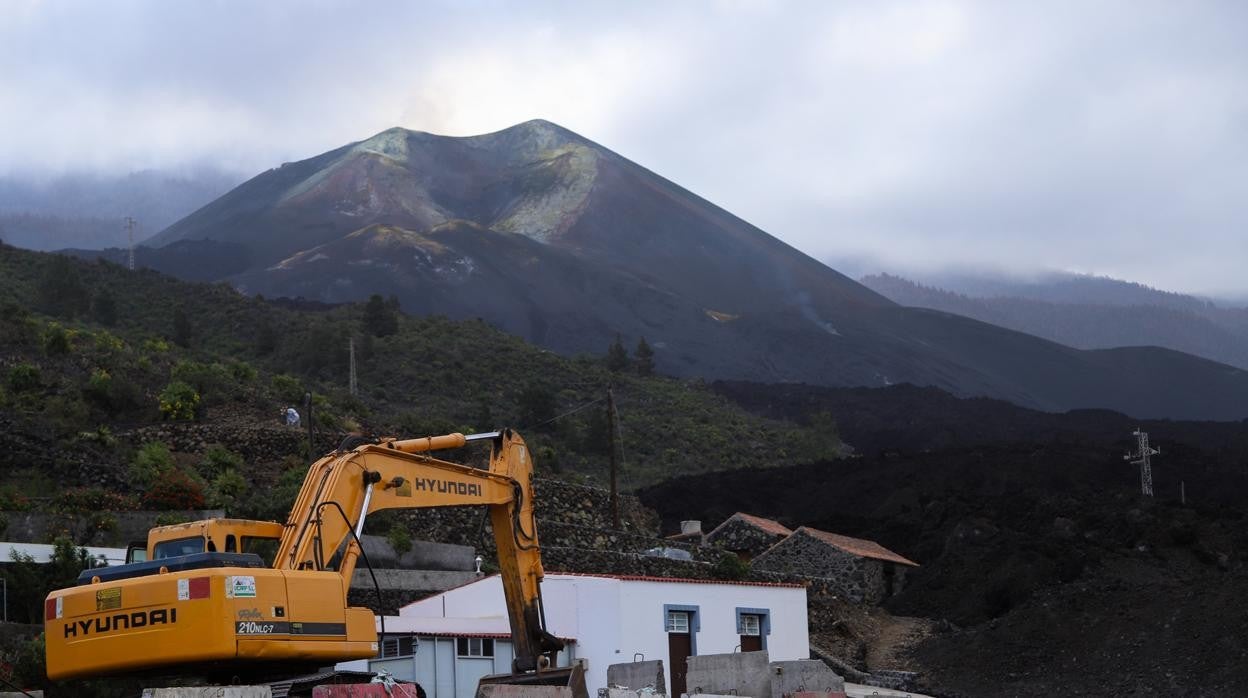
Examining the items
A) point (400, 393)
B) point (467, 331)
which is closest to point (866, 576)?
point (400, 393)

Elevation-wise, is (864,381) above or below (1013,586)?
above

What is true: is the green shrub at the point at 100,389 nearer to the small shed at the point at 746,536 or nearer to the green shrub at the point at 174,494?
the green shrub at the point at 174,494

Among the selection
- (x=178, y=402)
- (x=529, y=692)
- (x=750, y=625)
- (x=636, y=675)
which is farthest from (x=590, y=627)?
(x=178, y=402)

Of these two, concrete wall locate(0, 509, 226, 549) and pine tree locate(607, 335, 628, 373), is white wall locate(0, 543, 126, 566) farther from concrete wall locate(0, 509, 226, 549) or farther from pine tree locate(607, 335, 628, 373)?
pine tree locate(607, 335, 628, 373)

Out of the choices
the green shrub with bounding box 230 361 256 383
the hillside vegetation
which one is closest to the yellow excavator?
the hillside vegetation

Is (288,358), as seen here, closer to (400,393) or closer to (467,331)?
(400,393)

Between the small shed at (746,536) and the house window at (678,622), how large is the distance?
2138 cm

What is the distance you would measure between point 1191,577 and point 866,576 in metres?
10.3

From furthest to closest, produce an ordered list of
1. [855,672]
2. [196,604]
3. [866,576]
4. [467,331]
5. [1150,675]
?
[467,331] < [866,576] < [855,672] < [1150,675] < [196,604]

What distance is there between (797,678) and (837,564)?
102ft

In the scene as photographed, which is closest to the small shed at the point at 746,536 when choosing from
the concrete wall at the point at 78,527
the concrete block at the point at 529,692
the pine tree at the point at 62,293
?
the concrete wall at the point at 78,527

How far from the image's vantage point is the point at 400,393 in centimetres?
7269

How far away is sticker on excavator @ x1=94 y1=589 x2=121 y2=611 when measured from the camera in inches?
556

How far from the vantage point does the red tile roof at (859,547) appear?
4909 centimetres
